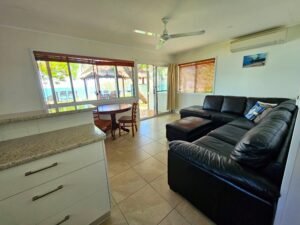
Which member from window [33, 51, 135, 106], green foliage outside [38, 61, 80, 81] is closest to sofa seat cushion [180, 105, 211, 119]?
window [33, 51, 135, 106]

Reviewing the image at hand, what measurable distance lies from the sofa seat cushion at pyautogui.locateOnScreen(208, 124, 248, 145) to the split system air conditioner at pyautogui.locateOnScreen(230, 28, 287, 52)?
2.22 meters

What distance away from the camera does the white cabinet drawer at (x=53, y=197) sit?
0.86 metres

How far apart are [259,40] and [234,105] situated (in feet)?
5.16

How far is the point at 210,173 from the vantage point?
1181mm

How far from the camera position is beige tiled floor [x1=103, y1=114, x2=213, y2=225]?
53.3 inches

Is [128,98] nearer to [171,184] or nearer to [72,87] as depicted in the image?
[72,87]

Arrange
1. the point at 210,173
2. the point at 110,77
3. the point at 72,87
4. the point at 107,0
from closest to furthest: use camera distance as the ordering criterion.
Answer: the point at 210,173 < the point at 107,0 < the point at 72,87 < the point at 110,77

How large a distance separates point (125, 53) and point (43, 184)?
3798mm

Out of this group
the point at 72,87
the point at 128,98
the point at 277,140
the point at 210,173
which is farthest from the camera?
the point at 128,98

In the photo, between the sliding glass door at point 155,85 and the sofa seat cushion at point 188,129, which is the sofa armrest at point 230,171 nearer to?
the sofa seat cushion at point 188,129

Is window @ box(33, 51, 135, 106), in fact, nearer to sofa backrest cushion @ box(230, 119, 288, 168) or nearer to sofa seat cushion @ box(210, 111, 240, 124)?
sofa seat cushion @ box(210, 111, 240, 124)

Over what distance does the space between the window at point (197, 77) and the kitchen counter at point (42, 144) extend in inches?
166

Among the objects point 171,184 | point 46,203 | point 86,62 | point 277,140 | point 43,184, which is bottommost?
point 171,184

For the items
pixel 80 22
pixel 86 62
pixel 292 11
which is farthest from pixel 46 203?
pixel 292 11
